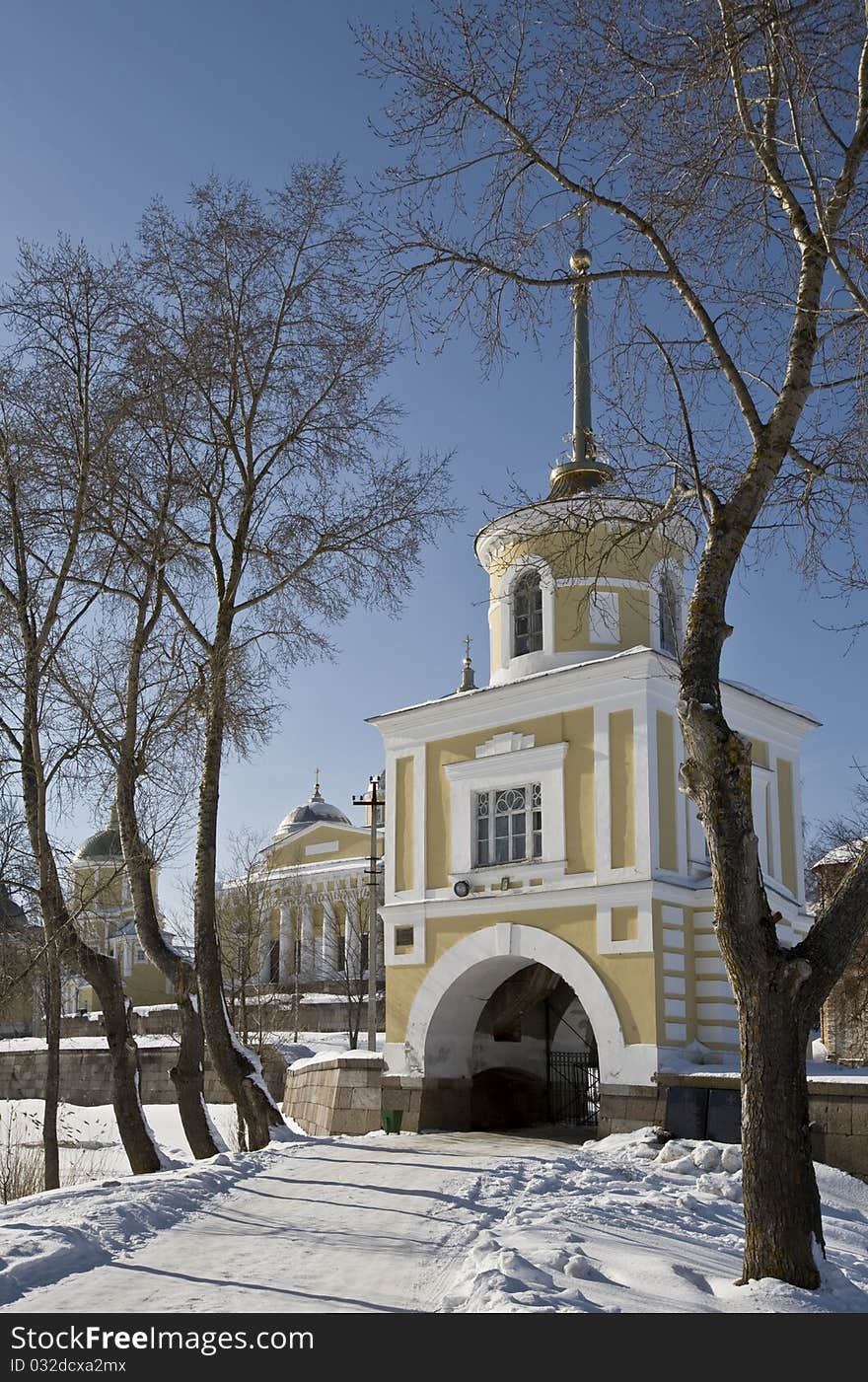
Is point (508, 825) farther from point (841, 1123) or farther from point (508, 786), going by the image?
point (841, 1123)

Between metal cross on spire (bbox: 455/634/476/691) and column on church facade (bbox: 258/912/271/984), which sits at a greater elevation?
metal cross on spire (bbox: 455/634/476/691)

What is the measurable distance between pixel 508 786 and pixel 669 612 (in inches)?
146

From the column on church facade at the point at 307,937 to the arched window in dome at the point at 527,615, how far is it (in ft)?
97.4

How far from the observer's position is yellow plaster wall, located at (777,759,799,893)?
62.8 ft

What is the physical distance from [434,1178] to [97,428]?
29.0ft

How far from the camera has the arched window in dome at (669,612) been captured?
1895 cm

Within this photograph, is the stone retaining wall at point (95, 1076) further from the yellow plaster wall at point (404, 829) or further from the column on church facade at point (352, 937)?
the column on church facade at point (352, 937)

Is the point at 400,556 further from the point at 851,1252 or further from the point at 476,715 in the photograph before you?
the point at 851,1252

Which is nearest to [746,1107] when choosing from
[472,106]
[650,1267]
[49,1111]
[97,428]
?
[650,1267]

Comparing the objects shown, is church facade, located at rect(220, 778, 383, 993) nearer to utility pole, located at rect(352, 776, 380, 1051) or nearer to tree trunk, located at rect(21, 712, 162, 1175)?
utility pole, located at rect(352, 776, 380, 1051)

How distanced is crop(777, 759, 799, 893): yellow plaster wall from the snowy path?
794cm

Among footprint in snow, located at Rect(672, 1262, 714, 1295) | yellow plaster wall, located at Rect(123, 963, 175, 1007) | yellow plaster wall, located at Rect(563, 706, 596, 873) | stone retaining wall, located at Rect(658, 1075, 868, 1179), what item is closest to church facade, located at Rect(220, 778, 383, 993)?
yellow plaster wall, located at Rect(123, 963, 175, 1007)

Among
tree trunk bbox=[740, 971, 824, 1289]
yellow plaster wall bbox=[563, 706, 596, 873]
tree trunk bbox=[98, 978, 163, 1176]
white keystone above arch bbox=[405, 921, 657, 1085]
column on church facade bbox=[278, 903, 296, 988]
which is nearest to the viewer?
tree trunk bbox=[740, 971, 824, 1289]

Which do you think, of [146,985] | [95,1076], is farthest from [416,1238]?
[146,985]
